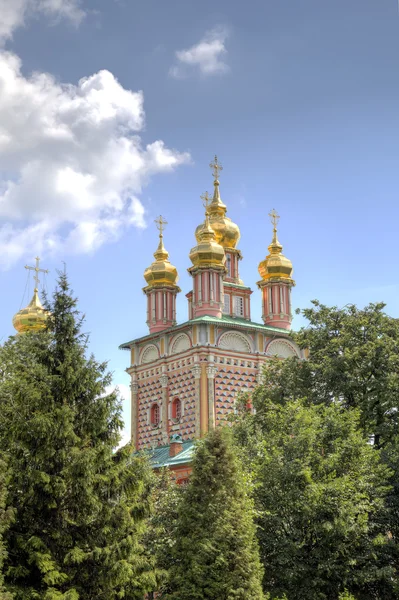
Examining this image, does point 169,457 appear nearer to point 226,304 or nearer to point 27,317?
point 226,304

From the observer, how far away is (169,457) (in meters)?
34.4

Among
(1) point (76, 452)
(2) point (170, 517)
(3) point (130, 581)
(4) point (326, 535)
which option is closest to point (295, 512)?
(4) point (326, 535)

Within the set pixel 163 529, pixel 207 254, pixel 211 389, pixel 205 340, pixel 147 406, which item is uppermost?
pixel 207 254

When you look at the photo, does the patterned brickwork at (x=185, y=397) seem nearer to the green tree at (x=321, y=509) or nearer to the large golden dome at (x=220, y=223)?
the large golden dome at (x=220, y=223)

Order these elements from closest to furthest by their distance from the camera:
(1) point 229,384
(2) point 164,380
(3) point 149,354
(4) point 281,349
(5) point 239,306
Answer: (1) point 229,384, (2) point 164,380, (4) point 281,349, (3) point 149,354, (5) point 239,306

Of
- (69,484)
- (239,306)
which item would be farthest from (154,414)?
(69,484)

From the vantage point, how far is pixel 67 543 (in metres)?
17.3

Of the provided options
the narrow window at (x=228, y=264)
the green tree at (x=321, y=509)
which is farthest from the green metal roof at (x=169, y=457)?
the narrow window at (x=228, y=264)

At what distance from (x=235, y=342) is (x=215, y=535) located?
1955 centimetres

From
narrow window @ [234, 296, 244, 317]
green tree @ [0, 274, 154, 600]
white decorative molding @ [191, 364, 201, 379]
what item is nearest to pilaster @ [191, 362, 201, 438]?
white decorative molding @ [191, 364, 201, 379]

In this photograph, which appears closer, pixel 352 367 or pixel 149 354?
pixel 352 367

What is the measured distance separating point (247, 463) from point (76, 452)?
7173 millimetres

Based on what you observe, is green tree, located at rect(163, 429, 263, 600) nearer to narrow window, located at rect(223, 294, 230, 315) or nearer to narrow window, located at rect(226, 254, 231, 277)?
narrow window, located at rect(223, 294, 230, 315)

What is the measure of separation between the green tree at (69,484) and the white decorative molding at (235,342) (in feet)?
60.9
